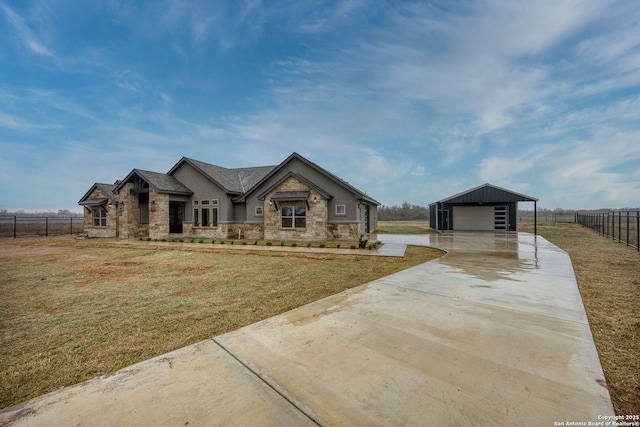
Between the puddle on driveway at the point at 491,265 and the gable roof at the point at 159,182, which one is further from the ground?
the gable roof at the point at 159,182

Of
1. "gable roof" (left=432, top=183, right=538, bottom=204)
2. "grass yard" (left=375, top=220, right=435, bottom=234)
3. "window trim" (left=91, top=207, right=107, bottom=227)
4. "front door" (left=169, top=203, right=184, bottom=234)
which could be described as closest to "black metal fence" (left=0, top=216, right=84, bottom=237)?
"window trim" (left=91, top=207, right=107, bottom=227)

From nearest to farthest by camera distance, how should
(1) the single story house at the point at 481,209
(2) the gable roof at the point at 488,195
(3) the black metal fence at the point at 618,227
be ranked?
(3) the black metal fence at the point at 618,227 → (2) the gable roof at the point at 488,195 → (1) the single story house at the point at 481,209

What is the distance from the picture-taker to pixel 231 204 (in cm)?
2005

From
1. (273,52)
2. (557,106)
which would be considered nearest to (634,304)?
(557,106)

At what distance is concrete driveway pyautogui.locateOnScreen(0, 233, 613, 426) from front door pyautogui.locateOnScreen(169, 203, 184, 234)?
70.5 feet

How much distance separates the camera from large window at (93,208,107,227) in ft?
72.4

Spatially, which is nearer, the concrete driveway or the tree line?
the concrete driveway

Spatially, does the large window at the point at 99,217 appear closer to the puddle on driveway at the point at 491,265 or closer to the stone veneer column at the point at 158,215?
the stone veneer column at the point at 158,215

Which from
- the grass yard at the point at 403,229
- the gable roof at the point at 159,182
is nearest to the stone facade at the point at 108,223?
the gable roof at the point at 159,182

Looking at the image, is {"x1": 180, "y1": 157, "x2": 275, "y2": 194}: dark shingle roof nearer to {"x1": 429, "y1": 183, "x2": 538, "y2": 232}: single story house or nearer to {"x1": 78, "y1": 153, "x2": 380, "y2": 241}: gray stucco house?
{"x1": 78, "y1": 153, "x2": 380, "y2": 241}: gray stucco house

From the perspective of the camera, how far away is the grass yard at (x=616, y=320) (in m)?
2.61

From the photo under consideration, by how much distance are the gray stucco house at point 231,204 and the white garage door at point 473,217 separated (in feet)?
41.1

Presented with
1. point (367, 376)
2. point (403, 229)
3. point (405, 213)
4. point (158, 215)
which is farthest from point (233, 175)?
point (405, 213)

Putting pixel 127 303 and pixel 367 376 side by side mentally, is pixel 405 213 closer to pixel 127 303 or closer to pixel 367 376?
pixel 127 303
